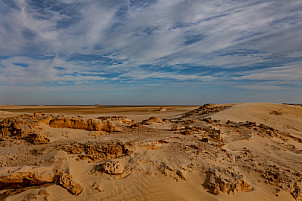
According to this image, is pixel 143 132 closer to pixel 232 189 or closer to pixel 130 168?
pixel 130 168

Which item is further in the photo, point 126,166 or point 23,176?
point 126,166

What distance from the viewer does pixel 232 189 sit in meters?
4.33

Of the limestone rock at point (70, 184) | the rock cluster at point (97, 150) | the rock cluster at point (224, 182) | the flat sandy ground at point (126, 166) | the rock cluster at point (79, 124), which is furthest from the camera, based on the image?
the rock cluster at point (79, 124)

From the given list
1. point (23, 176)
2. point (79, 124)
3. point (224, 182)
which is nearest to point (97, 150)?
point (23, 176)

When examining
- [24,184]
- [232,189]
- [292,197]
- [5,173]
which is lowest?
[292,197]

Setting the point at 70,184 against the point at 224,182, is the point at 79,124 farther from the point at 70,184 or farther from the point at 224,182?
the point at 224,182

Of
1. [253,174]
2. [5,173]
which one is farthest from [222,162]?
[5,173]

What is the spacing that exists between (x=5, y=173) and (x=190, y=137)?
5.59 meters

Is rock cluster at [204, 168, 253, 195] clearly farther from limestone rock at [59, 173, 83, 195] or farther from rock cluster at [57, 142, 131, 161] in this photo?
limestone rock at [59, 173, 83, 195]

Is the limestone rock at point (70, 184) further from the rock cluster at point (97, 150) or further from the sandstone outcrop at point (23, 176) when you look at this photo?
the rock cluster at point (97, 150)

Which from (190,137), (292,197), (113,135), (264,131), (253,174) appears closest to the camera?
(292,197)

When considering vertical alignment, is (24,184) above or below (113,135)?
below

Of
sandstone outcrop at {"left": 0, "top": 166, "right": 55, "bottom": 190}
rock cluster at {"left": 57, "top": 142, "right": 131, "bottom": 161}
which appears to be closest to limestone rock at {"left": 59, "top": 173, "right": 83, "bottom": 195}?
sandstone outcrop at {"left": 0, "top": 166, "right": 55, "bottom": 190}

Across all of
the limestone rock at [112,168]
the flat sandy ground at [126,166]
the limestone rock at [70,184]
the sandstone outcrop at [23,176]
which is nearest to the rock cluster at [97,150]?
the flat sandy ground at [126,166]
